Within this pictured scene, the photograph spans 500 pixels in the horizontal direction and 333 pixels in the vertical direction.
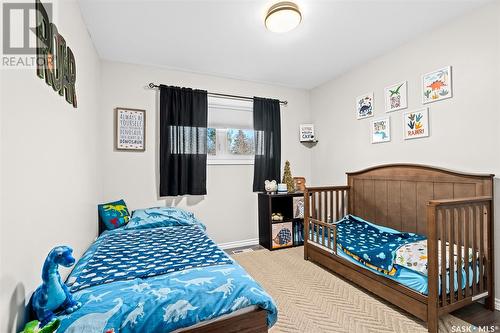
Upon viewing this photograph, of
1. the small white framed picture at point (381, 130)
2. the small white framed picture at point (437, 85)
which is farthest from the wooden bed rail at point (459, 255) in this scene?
the small white framed picture at point (381, 130)

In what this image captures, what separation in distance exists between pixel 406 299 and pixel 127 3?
3196 mm

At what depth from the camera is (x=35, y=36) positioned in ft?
3.87

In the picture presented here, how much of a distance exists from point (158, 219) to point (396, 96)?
2989mm

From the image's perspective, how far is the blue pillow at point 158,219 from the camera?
2502mm

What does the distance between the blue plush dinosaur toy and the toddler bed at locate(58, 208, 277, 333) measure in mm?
52

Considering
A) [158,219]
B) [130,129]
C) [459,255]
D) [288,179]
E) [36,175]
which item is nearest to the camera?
[36,175]

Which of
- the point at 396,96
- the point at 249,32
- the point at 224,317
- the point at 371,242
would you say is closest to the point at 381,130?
the point at 396,96

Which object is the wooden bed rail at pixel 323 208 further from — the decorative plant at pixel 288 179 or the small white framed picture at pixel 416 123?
the small white framed picture at pixel 416 123

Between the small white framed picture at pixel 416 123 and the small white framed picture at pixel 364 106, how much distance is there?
1.55 feet

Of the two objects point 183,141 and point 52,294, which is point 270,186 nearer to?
point 183,141

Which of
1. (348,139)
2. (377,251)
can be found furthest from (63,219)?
(348,139)

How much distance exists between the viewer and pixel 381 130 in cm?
290

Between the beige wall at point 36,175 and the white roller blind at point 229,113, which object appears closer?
the beige wall at point 36,175

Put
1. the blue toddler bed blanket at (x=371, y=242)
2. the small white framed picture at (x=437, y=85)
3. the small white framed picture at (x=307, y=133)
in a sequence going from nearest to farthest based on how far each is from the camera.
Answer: the blue toddler bed blanket at (x=371, y=242) < the small white framed picture at (x=437, y=85) < the small white framed picture at (x=307, y=133)
